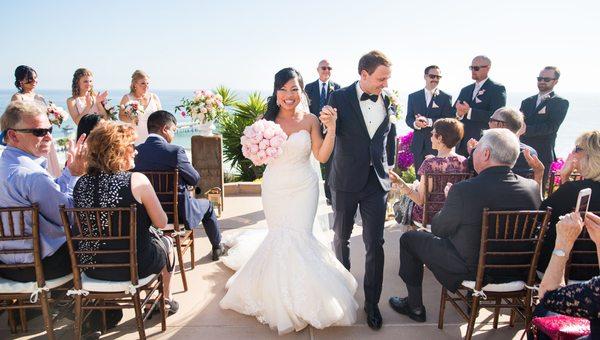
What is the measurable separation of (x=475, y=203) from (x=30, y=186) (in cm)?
288

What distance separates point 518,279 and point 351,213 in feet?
4.24

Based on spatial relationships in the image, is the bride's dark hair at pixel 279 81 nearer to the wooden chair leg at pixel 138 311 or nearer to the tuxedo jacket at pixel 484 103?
the wooden chair leg at pixel 138 311

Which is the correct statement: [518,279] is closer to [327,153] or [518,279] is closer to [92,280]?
[327,153]

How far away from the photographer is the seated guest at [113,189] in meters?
2.69

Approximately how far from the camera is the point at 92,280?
110 inches

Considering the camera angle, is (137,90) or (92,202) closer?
(92,202)

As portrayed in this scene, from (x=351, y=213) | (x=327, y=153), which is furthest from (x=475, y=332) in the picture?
(x=327, y=153)

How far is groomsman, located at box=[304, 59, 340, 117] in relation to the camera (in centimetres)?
732

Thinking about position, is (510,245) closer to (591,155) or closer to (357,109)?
(591,155)

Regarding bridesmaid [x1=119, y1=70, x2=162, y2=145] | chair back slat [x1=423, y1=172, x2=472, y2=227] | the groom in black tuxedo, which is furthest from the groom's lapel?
bridesmaid [x1=119, y1=70, x2=162, y2=145]

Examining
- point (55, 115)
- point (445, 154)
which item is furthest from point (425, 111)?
point (55, 115)

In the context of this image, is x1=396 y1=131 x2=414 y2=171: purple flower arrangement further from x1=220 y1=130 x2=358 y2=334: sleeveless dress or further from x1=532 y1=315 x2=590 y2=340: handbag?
x1=532 y1=315 x2=590 y2=340: handbag

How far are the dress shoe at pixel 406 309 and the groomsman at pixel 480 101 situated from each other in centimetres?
308

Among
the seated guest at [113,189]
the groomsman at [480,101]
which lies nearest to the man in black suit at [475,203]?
the seated guest at [113,189]
